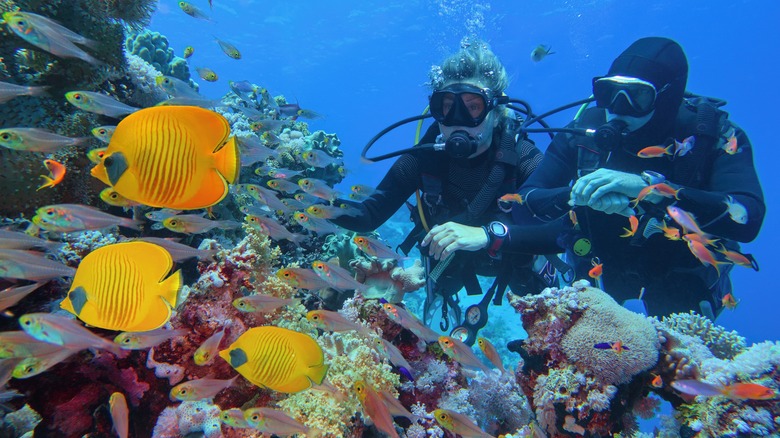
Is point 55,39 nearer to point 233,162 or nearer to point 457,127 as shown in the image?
point 233,162

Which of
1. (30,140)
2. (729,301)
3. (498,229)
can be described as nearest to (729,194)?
(729,301)

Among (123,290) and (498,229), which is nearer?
(123,290)

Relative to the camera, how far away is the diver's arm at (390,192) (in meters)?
5.57

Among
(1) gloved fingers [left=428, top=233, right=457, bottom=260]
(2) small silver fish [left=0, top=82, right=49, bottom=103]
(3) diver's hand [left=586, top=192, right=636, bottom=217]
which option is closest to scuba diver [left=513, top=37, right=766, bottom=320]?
(3) diver's hand [left=586, top=192, right=636, bottom=217]

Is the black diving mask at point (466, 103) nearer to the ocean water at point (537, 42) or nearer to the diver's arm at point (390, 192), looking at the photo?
the diver's arm at point (390, 192)

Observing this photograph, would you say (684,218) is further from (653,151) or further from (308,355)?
(308,355)

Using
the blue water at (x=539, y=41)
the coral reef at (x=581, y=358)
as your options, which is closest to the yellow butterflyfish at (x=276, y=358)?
the coral reef at (x=581, y=358)

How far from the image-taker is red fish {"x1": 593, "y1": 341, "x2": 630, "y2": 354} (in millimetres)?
2756

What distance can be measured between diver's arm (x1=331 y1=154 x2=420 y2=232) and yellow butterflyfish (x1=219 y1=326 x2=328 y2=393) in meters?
3.57

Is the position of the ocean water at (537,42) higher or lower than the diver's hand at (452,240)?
higher

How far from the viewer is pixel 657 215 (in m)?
4.57

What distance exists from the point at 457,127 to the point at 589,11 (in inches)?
2225

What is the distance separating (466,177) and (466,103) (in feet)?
3.35

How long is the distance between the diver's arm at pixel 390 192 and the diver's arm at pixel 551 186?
159 centimetres
